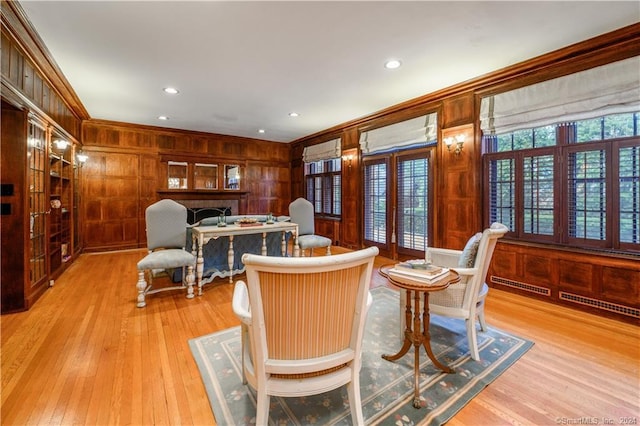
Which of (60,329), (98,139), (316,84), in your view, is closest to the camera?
(60,329)

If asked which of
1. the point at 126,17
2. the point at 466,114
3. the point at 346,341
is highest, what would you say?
the point at 126,17

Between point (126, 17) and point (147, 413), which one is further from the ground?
point (126, 17)

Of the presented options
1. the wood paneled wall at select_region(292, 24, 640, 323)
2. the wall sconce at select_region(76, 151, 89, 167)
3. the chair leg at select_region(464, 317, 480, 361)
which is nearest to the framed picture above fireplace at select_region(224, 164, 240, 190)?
the wall sconce at select_region(76, 151, 89, 167)

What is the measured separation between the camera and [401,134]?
486 centimetres

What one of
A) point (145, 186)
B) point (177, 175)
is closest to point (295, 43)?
point (177, 175)

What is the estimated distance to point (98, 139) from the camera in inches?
228

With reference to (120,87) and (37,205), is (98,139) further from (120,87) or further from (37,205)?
(37,205)

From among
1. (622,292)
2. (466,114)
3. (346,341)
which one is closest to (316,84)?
(466,114)

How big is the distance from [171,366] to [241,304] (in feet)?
3.34

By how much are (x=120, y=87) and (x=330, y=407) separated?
4.75 m

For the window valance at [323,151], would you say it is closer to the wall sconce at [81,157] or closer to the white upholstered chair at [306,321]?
the wall sconce at [81,157]

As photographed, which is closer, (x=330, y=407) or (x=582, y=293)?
(x=330, y=407)

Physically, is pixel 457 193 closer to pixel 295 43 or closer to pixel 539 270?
pixel 539 270

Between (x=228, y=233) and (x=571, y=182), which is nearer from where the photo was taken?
(x=571, y=182)
